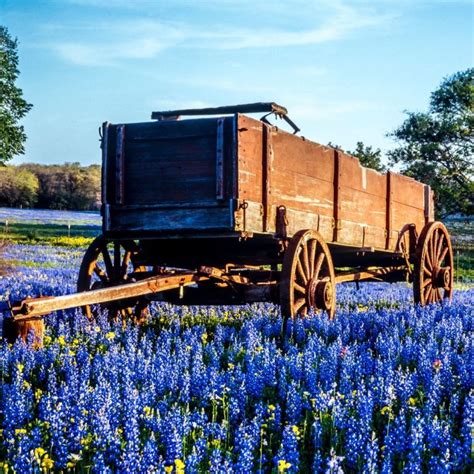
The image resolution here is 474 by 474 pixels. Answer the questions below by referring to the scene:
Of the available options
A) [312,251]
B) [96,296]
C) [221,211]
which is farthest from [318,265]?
[96,296]

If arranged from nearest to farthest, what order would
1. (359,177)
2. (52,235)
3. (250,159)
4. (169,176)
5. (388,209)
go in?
(250,159), (169,176), (359,177), (388,209), (52,235)

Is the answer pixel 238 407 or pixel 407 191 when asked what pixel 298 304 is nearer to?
pixel 238 407

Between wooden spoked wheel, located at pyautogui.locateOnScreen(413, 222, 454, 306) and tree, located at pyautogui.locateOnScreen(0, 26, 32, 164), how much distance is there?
99.8 feet

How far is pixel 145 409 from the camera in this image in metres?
3.87

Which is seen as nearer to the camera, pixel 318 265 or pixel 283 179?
pixel 283 179

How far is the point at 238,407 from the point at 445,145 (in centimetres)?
3816

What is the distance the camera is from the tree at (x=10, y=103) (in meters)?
37.4

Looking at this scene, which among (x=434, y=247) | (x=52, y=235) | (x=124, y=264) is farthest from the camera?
(x=52, y=235)

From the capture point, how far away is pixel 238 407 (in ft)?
13.4

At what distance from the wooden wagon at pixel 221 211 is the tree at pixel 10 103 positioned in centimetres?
3132

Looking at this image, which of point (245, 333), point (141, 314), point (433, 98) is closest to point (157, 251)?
point (141, 314)

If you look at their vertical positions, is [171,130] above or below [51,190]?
below

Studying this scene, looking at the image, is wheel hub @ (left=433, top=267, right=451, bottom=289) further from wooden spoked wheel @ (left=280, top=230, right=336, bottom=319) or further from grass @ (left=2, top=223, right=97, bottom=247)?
grass @ (left=2, top=223, right=97, bottom=247)

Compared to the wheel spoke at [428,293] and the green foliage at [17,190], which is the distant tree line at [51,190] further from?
the wheel spoke at [428,293]
